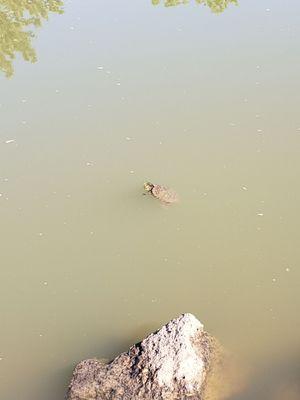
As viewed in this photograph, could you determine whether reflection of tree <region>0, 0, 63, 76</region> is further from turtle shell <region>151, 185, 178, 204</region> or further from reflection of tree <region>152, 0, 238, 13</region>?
turtle shell <region>151, 185, 178, 204</region>

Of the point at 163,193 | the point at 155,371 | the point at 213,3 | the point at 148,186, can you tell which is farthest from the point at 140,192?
the point at 213,3

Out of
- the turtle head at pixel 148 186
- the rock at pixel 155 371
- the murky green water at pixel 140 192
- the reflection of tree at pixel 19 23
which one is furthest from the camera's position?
the reflection of tree at pixel 19 23

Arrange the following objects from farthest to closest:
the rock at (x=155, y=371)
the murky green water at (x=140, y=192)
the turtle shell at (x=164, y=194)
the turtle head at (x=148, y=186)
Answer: the turtle head at (x=148, y=186) → the turtle shell at (x=164, y=194) → the murky green water at (x=140, y=192) → the rock at (x=155, y=371)

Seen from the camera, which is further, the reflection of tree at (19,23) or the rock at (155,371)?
the reflection of tree at (19,23)

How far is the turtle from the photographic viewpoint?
17.9 feet

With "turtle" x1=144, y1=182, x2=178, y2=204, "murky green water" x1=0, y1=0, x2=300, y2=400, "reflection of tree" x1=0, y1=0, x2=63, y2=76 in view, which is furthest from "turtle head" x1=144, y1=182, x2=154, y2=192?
"reflection of tree" x1=0, y1=0, x2=63, y2=76

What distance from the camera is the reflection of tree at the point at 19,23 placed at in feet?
28.6

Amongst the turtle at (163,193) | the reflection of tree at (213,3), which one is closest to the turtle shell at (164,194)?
the turtle at (163,193)

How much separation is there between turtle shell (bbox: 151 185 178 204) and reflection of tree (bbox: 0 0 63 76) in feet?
13.4

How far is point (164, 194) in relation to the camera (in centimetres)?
548

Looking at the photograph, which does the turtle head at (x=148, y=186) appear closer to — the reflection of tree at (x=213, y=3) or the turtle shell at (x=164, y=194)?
the turtle shell at (x=164, y=194)

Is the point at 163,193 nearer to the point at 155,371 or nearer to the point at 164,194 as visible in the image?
the point at 164,194

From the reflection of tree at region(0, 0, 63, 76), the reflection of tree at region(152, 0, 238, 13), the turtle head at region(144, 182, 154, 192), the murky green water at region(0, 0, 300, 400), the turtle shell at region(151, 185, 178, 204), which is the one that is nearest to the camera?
the murky green water at region(0, 0, 300, 400)

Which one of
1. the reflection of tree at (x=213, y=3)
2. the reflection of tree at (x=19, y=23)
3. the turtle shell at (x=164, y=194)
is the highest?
the reflection of tree at (x=19, y=23)
